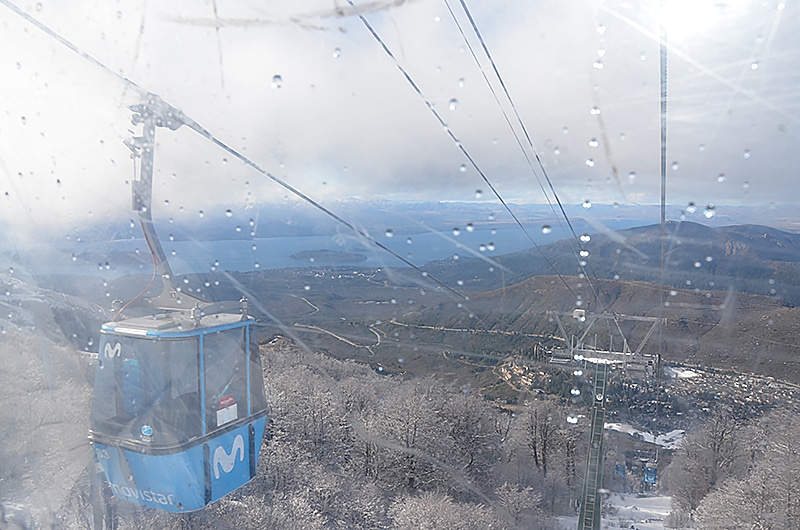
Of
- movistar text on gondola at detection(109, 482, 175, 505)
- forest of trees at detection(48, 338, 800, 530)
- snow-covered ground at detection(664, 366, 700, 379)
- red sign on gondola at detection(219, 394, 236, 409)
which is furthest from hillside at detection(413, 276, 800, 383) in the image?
movistar text on gondola at detection(109, 482, 175, 505)

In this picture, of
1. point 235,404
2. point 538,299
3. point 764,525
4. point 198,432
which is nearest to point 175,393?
point 198,432

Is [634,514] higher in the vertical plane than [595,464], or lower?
lower

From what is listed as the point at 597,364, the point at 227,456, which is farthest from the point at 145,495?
the point at 597,364

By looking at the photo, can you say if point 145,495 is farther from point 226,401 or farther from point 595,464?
point 595,464

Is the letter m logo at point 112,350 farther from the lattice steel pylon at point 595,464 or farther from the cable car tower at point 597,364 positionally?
the lattice steel pylon at point 595,464

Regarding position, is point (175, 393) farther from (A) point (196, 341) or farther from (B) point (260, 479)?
(B) point (260, 479)

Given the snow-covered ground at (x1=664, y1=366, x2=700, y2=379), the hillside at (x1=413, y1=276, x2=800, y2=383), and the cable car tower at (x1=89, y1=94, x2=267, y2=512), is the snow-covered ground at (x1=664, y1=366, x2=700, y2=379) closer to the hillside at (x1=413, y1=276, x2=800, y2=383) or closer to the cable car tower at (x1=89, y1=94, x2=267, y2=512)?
the hillside at (x1=413, y1=276, x2=800, y2=383)

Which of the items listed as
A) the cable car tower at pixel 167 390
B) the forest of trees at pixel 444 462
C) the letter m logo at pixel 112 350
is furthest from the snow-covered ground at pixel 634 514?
the letter m logo at pixel 112 350
